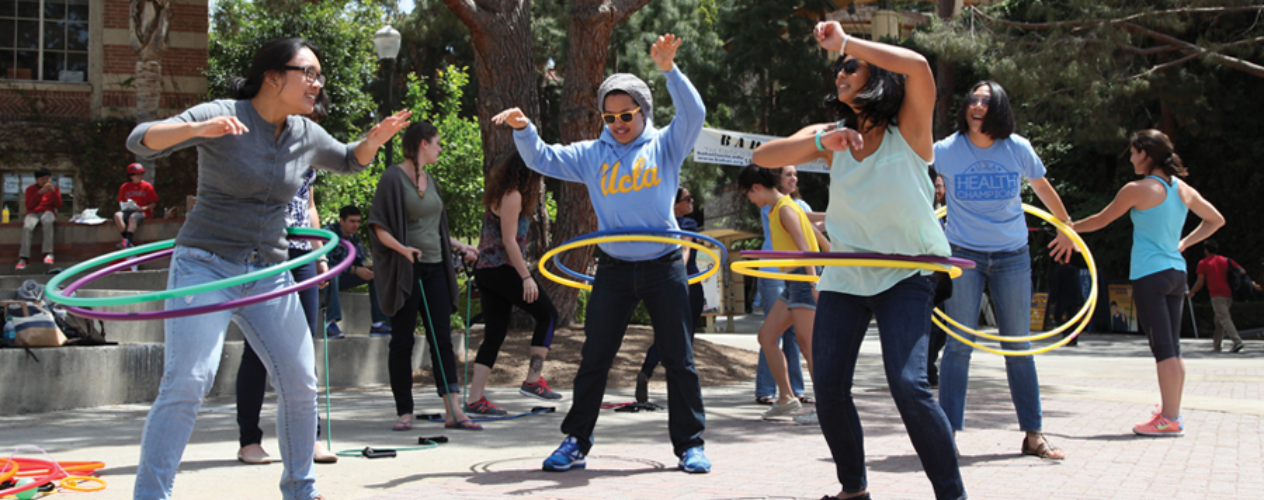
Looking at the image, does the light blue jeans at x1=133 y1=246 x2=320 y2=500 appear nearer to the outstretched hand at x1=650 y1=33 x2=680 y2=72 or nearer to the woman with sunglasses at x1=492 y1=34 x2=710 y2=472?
the woman with sunglasses at x1=492 y1=34 x2=710 y2=472

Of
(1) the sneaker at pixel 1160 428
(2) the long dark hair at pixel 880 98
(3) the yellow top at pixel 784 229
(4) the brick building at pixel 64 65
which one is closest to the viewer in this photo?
(2) the long dark hair at pixel 880 98

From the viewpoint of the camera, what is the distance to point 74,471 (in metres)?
4.70

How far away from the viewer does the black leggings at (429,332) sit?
615 cm

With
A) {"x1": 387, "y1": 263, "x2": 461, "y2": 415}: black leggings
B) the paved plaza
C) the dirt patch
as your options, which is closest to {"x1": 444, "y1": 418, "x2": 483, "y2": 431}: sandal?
the paved plaza

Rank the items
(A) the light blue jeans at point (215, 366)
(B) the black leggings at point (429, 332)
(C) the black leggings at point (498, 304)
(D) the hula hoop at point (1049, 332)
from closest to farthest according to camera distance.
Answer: (A) the light blue jeans at point (215, 366) → (D) the hula hoop at point (1049, 332) → (B) the black leggings at point (429, 332) → (C) the black leggings at point (498, 304)

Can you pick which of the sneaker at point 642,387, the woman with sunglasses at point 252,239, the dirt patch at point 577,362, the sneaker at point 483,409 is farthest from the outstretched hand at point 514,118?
the dirt patch at point 577,362

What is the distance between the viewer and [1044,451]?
17.5 ft

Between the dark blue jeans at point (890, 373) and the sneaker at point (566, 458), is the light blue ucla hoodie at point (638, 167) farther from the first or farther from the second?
the dark blue jeans at point (890, 373)

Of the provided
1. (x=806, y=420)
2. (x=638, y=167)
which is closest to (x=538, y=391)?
(x=806, y=420)

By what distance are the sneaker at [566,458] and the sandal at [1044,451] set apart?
8.03ft

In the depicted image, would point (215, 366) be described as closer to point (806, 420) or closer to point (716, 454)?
point (716, 454)

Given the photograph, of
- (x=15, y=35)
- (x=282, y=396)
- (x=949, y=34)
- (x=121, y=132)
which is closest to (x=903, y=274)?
(x=282, y=396)

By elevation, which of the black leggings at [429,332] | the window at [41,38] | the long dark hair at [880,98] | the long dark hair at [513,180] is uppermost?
the window at [41,38]

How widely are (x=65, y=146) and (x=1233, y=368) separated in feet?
62.7
